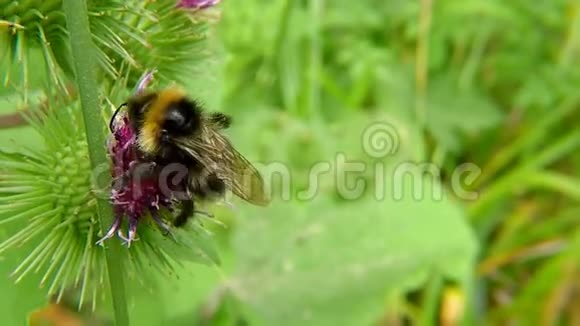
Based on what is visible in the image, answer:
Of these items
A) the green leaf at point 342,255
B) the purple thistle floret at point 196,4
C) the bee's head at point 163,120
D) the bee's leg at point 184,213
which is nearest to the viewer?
the bee's head at point 163,120

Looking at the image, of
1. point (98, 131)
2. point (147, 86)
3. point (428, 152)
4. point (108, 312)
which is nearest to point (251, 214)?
point (108, 312)

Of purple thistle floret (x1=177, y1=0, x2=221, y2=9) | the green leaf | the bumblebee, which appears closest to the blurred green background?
the green leaf

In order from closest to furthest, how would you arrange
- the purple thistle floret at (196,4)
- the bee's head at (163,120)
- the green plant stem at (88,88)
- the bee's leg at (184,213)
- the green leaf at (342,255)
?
the green plant stem at (88,88) < the bee's head at (163,120) < the bee's leg at (184,213) < the purple thistle floret at (196,4) < the green leaf at (342,255)

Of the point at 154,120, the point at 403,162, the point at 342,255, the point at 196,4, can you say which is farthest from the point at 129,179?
the point at 403,162

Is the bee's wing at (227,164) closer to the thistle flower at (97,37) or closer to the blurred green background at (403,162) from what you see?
the thistle flower at (97,37)

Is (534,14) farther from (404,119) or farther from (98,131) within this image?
(98,131)

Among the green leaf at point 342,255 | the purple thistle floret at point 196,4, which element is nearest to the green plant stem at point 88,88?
the purple thistle floret at point 196,4

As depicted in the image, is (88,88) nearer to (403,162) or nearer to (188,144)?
(188,144)
